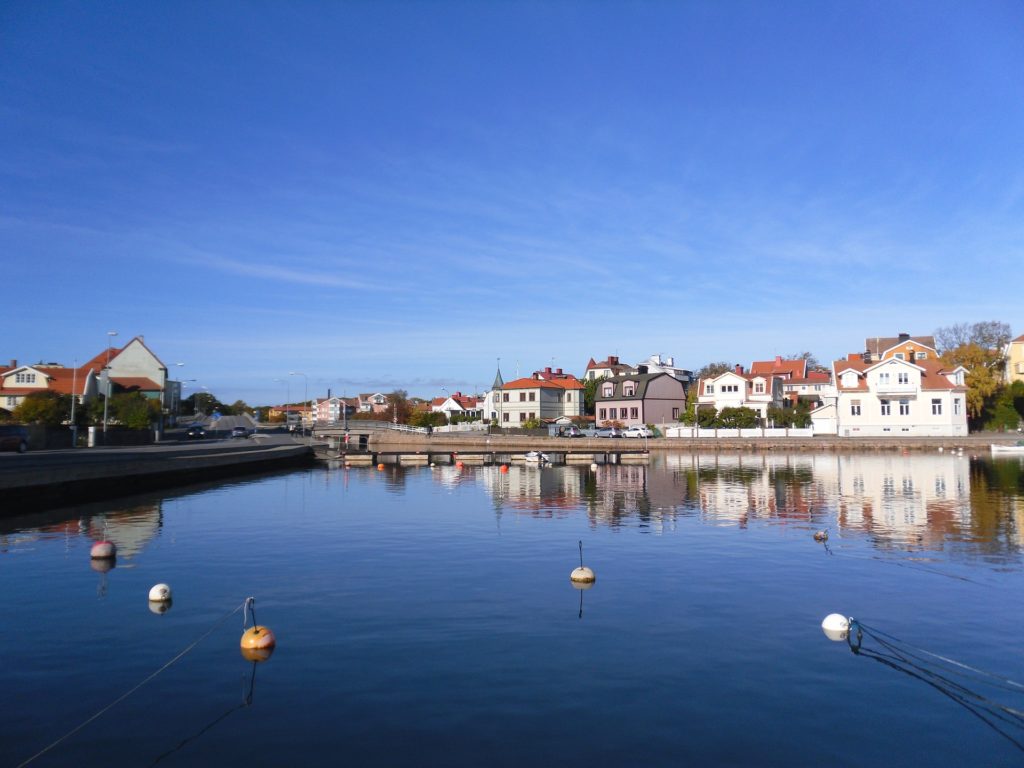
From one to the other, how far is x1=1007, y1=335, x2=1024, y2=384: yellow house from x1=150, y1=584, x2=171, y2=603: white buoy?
111 metres

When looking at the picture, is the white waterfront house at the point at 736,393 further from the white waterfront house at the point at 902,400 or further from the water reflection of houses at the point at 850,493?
the water reflection of houses at the point at 850,493

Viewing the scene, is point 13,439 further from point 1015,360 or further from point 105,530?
point 1015,360

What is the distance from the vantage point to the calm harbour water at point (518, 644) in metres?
11.7

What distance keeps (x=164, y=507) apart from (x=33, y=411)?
3587 centimetres

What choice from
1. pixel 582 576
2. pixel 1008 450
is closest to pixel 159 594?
pixel 582 576

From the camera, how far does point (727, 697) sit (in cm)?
1339

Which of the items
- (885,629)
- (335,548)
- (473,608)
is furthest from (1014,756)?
(335,548)

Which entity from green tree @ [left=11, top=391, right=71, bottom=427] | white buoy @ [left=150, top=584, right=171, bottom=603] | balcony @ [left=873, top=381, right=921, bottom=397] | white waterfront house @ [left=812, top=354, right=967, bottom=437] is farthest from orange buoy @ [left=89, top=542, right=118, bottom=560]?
balcony @ [left=873, top=381, right=921, bottom=397]

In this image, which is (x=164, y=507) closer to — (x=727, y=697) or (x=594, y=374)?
(x=727, y=697)

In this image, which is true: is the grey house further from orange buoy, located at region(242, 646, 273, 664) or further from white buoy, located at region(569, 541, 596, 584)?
orange buoy, located at region(242, 646, 273, 664)

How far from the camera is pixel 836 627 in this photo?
663 inches

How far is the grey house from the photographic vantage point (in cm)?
11288

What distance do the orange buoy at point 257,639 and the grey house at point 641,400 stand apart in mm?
99480

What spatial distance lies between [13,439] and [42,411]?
51.8ft
